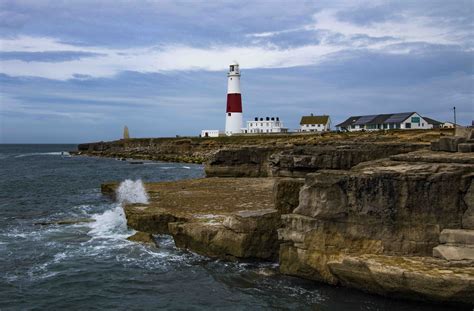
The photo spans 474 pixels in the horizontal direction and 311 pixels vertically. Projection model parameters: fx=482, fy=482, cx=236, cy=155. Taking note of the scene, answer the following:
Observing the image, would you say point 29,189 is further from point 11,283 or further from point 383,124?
point 383,124

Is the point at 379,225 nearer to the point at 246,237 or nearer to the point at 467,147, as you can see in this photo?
the point at 246,237

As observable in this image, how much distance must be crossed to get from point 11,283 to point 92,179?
39.0 meters

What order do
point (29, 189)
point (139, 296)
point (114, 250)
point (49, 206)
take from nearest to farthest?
1. point (139, 296)
2. point (114, 250)
3. point (49, 206)
4. point (29, 189)

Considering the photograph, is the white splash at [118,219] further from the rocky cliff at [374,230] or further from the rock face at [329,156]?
the rock face at [329,156]

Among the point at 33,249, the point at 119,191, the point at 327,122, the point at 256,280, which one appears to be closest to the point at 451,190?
the point at 256,280

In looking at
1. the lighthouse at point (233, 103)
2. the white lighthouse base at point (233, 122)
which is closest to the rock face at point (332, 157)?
the lighthouse at point (233, 103)

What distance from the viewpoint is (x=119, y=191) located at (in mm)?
35344

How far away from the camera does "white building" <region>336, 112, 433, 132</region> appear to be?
8575 cm

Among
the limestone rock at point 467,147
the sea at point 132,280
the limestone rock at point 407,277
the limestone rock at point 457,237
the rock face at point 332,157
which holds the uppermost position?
the limestone rock at point 467,147

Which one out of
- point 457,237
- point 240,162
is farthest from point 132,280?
point 240,162

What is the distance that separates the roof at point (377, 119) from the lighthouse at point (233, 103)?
2183 cm

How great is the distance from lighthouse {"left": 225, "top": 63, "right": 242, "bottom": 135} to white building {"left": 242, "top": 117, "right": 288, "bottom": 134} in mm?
13428

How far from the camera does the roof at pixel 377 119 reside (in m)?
86.9

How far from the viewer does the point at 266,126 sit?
4370 inches
